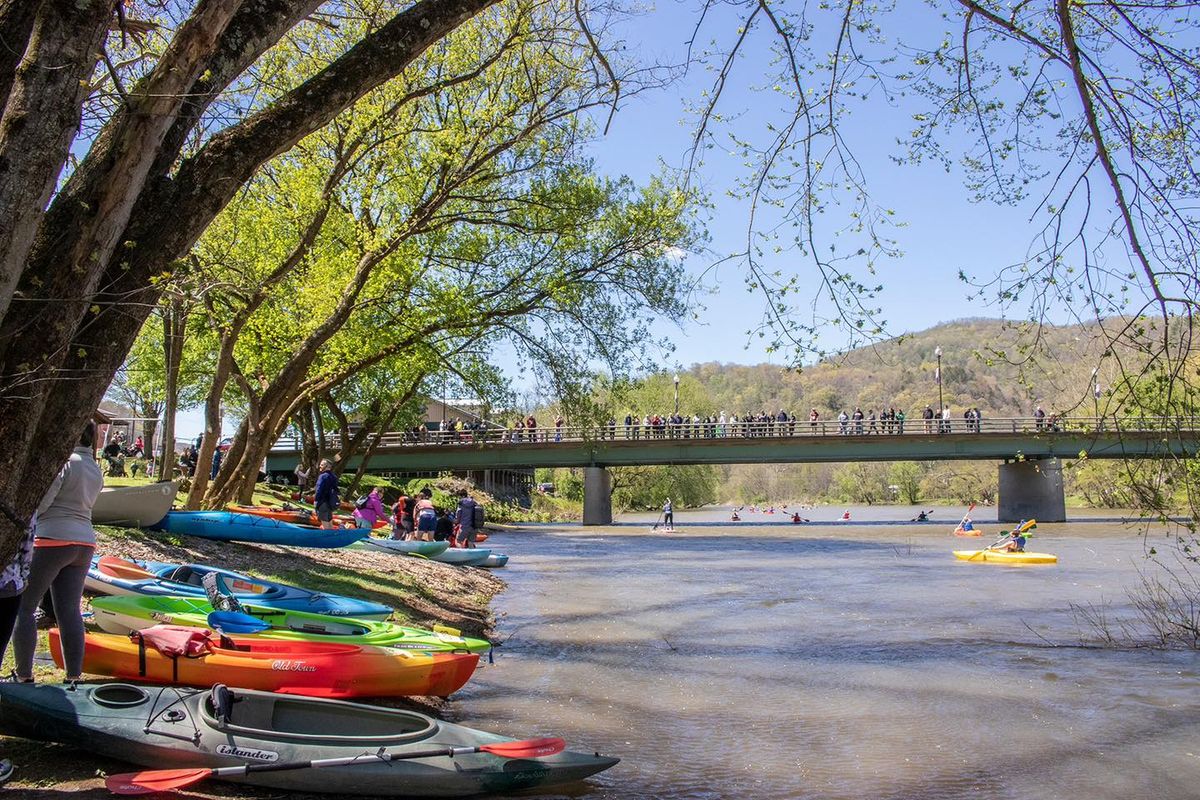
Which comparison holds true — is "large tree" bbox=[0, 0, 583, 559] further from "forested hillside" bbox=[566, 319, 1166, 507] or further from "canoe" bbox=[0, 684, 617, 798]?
"forested hillside" bbox=[566, 319, 1166, 507]

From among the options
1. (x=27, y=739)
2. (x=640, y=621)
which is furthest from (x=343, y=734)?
(x=640, y=621)

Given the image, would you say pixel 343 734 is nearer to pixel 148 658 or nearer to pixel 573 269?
pixel 148 658

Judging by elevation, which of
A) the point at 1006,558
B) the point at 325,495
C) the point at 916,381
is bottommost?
the point at 1006,558

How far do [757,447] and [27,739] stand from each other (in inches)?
1576

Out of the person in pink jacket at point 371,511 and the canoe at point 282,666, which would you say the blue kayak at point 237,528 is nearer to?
the canoe at point 282,666

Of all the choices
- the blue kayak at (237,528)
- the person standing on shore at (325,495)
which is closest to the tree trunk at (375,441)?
the person standing on shore at (325,495)

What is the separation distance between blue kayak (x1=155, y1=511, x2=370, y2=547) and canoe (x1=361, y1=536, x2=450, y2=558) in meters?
2.88

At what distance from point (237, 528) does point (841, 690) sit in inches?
377

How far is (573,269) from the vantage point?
19.6 m

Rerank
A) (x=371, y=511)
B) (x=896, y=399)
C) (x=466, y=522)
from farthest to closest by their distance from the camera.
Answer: (x=896, y=399), (x=371, y=511), (x=466, y=522)

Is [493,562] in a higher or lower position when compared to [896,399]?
lower

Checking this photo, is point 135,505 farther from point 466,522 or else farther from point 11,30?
point 11,30

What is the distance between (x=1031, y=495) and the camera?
4625 cm

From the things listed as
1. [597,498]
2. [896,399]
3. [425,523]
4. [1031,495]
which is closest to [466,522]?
[425,523]
